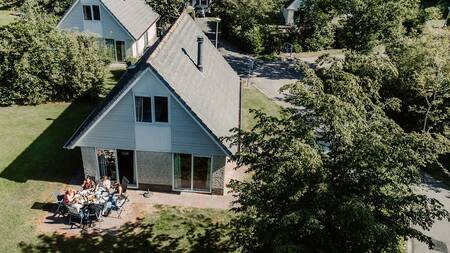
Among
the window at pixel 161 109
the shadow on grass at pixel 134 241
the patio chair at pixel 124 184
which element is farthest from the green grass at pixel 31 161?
the window at pixel 161 109

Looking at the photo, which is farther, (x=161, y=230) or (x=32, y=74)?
(x=32, y=74)

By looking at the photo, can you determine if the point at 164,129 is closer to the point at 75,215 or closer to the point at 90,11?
the point at 75,215

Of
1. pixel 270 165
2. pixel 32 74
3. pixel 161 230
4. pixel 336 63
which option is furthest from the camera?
pixel 32 74

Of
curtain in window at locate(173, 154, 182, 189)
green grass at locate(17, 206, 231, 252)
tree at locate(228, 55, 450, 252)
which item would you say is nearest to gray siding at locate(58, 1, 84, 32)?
curtain in window at locate(173, 154, 182, 189)

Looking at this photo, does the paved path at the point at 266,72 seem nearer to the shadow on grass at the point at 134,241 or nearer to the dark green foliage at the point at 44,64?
the dark green foliage at the point at 44,64

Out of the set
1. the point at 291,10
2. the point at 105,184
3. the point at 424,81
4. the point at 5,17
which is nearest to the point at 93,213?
the point at 105,184

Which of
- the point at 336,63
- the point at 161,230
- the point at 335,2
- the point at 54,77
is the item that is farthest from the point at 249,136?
the point at 335,2

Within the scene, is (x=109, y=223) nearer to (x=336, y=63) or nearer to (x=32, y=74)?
(x=336, y=63)
